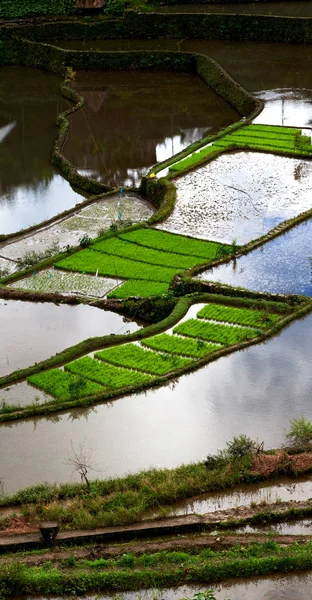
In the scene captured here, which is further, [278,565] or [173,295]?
[173,295]

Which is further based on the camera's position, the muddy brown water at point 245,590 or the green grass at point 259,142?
the green grass at point 259,142

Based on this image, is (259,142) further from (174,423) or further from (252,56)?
(174,423)

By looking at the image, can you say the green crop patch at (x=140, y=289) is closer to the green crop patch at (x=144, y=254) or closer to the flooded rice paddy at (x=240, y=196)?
the green crop patch at (x=144, y=254)

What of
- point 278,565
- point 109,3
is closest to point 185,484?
point 278,565

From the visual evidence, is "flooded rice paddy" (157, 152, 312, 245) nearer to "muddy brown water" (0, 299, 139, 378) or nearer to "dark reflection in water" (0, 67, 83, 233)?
"dark reflection in water" (0, 67, 83, 233)

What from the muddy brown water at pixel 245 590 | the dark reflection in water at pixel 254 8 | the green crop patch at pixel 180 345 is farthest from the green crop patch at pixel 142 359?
the dark reflection in water at pixel 254 8

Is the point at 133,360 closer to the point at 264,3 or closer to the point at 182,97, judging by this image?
the point at 182,97
